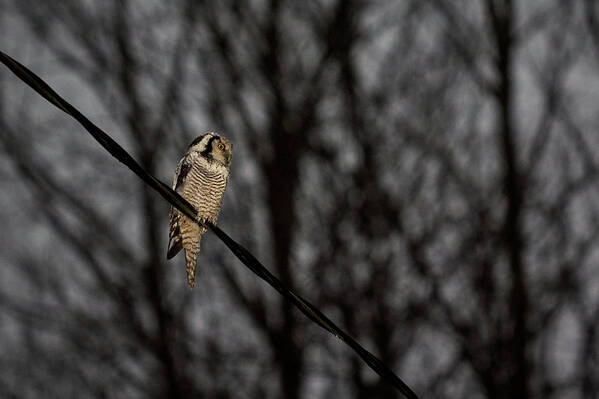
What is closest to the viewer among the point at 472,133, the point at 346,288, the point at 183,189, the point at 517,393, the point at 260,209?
the point at 183,189

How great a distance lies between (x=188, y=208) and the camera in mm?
2645

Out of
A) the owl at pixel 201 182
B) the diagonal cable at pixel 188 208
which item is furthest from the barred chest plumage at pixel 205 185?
the diagonal cable at pixel 188 208

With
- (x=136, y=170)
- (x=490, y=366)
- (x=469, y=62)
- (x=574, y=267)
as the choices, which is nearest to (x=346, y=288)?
(x=490, y=366)

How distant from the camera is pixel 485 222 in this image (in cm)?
1146

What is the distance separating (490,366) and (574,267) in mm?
2123

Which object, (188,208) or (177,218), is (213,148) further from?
(188,208)

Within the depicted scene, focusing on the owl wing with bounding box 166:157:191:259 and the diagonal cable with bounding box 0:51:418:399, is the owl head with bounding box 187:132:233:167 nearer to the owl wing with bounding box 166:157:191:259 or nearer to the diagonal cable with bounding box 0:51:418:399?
the owl wing with bounding box 166:157:191:259

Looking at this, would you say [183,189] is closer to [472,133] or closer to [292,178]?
[292,178]

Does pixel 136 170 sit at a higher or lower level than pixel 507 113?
lower

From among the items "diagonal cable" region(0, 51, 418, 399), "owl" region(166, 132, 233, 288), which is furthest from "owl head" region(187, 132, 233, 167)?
"diagonal cable" region(0, 51, 418, 399)

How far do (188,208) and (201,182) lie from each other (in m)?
2.05

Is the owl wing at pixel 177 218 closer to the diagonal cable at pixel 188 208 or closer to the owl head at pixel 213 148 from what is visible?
the owl head at pixel 213 148

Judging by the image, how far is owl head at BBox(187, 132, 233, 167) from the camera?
181 inches

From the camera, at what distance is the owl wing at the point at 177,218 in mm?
4384
